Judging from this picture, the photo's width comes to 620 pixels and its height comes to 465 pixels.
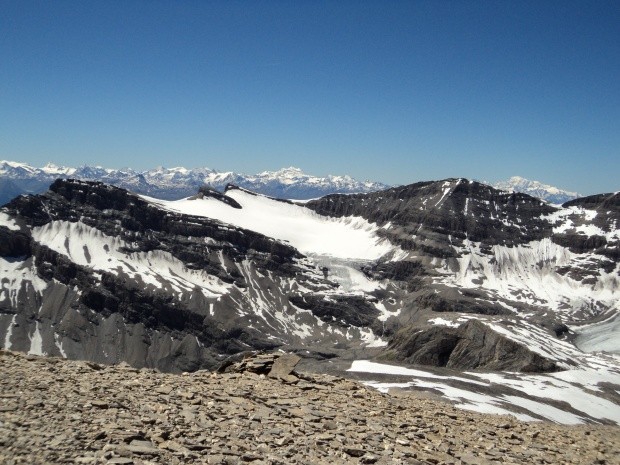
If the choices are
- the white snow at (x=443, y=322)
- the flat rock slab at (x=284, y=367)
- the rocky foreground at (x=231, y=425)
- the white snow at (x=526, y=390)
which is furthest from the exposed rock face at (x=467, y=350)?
the flat rock slab at (x=284, y=367)

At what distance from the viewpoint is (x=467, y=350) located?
503 feet

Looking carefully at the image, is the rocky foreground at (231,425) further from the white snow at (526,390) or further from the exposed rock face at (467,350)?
the exposed rock face at (467,350)

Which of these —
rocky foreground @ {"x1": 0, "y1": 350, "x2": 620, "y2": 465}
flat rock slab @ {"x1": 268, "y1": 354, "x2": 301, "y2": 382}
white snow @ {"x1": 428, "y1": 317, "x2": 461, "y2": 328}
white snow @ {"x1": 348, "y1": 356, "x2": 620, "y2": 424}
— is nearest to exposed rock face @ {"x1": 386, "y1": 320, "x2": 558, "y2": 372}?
white snow @ {"x1": 428, "y1": 317, "x2": 461, "y2": 328}

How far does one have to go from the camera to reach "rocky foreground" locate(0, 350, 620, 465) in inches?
608

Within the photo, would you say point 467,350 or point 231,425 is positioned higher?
point 231,425

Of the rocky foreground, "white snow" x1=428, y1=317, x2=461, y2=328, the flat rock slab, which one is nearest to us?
the rocky foreground

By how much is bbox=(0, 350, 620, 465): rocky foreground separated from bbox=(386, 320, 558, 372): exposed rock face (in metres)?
118

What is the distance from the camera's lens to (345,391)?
2889 cm

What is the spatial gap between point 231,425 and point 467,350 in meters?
147

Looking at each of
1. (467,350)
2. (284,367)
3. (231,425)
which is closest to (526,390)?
(467,350)

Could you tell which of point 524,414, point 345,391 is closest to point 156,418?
point 345,391

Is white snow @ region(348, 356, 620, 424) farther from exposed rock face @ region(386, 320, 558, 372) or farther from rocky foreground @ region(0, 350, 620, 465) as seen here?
rocky foreground @ region(0, 350, 620, 465)

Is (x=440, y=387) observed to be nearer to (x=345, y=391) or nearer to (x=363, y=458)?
(x=345, y=391)

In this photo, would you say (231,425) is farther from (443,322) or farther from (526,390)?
(443,322)
